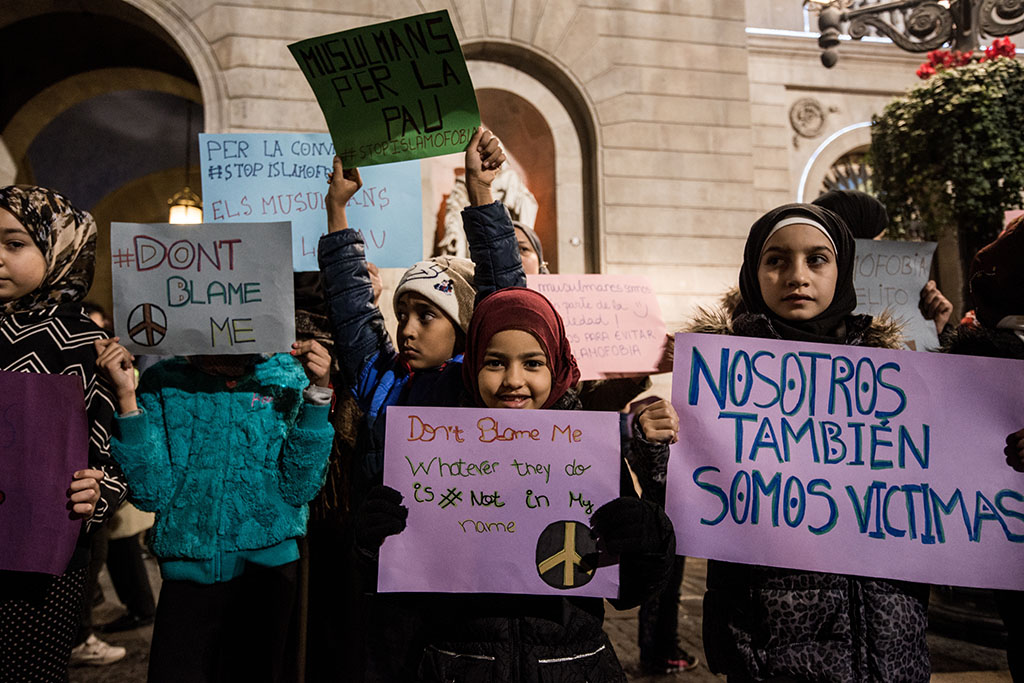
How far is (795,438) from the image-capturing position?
5.54 feet

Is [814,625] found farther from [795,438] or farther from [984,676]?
[984,676]

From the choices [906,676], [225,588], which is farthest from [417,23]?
[906,676]

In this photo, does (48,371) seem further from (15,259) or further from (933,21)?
(933,21)

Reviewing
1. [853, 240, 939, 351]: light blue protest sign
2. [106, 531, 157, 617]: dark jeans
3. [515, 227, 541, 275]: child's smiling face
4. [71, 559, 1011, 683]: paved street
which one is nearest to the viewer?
[515, 227, 541, 275]: child's smiling face

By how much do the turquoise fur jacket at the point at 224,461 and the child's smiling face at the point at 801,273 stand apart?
135cm

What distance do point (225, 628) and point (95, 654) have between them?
233 centimetres

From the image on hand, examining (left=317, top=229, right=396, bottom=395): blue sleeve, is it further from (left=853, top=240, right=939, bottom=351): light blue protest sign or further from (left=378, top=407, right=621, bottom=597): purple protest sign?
(left=853, top=240, right=939, bottom=351): light blue protest sign

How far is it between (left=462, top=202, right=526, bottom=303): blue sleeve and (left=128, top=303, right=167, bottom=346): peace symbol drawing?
96cm

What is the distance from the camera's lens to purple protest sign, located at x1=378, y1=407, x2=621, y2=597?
1.52 metres

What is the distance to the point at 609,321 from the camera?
294 centimetres

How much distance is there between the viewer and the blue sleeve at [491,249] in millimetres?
1983

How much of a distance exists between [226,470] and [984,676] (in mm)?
3475

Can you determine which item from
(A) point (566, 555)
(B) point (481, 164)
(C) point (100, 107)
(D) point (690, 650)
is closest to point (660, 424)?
(A) point (566, 555)

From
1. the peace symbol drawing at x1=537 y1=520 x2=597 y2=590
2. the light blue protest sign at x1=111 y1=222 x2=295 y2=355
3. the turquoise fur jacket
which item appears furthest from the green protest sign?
the peace symbol drawing at x1=537 y1=520 x2=597 y2=590
